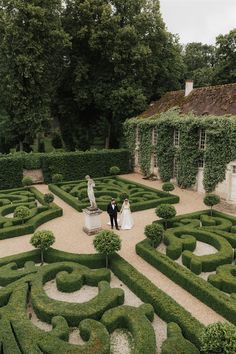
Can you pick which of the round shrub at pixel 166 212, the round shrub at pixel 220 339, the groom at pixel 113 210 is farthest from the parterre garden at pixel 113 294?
the groom at pixel 113 210

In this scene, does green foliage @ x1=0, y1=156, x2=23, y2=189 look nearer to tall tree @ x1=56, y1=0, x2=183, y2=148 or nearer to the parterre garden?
the parterre garden

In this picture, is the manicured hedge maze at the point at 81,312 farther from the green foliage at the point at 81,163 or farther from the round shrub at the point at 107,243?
the green foliage at the point at 81,163

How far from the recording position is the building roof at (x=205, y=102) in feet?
87.7

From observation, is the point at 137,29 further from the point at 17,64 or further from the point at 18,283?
the point at 18,283

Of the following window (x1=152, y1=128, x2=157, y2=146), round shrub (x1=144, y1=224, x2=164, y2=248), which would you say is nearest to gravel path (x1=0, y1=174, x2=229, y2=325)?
round shrub (x1=144, y1=224, x2=164, y2=248)

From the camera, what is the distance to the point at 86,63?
36781 millimetres

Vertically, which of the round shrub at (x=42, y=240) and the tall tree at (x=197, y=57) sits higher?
the tall tree at (x=197, y=57)

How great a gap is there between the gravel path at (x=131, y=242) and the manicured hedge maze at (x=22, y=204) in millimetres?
413

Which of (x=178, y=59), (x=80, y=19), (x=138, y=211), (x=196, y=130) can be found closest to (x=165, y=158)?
(x=196, y=130)

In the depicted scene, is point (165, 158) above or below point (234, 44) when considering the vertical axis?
below

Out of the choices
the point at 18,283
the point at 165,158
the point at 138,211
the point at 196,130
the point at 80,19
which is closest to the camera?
the point at 18,283

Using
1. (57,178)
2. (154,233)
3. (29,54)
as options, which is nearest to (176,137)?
(57,178)

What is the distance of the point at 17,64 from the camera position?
3195 cm

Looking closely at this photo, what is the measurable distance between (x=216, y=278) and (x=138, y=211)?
9994mm
